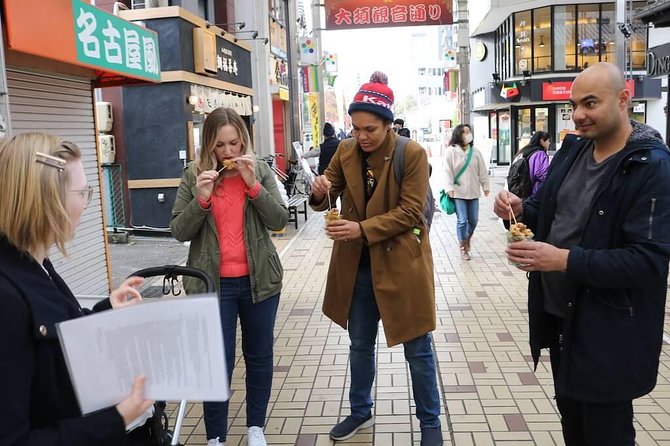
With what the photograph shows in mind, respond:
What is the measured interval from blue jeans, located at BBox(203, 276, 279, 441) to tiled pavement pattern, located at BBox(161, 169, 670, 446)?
0.32 metres

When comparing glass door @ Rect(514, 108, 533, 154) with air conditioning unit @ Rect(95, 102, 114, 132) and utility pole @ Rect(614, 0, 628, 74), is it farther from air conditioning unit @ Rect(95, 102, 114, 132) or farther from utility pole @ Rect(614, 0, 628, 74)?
air conditioning unit @ Rect(95, 102, 114, 132)

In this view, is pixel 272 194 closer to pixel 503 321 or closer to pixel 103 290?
pixel 503 321

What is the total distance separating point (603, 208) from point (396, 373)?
2799 millimetres

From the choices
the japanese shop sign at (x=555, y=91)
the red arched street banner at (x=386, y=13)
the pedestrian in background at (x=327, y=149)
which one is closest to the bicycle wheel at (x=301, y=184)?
the red arched street banner at (x=386, y=13)

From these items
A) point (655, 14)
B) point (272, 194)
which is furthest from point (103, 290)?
point (655, 14)

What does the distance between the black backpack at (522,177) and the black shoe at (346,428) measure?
3.91m

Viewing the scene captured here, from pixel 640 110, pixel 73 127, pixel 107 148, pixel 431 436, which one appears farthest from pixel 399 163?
pixel 640 110

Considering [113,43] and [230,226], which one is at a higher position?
[113,43]

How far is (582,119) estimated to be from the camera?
7.67 ft

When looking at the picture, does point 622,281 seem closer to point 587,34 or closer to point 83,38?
point 83,38

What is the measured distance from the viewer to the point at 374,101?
3.23 m

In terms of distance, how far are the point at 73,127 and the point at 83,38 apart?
1454mm

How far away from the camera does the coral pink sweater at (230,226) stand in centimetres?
332

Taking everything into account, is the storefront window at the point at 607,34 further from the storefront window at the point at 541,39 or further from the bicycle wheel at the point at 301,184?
the bicycle wheel at the point at 301,184
